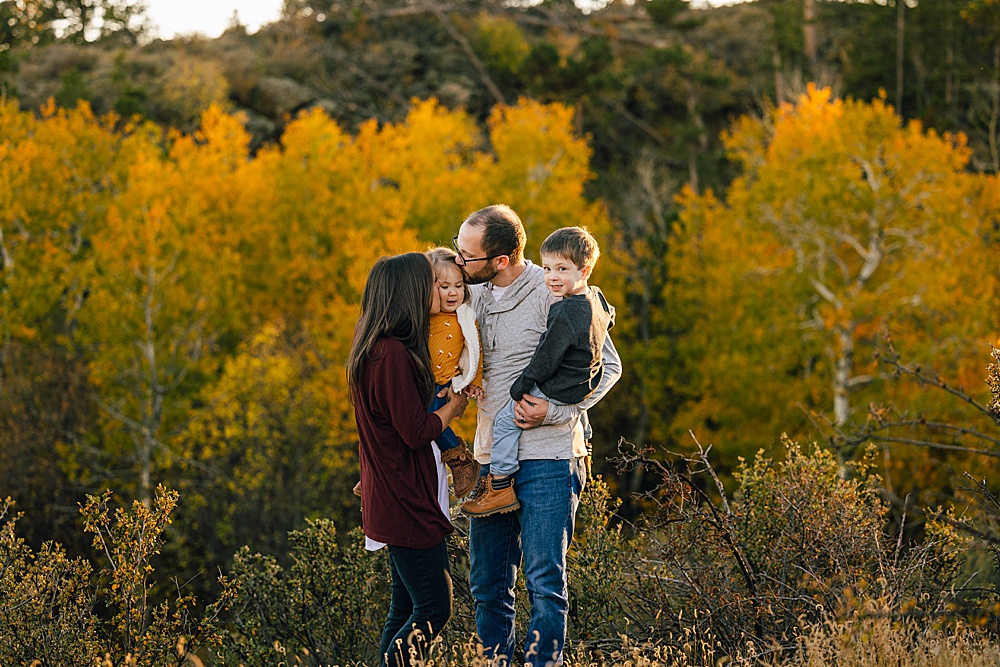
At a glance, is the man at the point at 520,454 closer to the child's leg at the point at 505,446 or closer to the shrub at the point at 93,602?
the child's leg at the point at 505,446

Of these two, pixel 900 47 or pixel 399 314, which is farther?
pixel 900 47

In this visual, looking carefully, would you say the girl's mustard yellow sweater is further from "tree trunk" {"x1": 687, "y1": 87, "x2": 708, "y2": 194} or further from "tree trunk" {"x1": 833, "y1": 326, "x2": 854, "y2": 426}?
"tree trunk" {"x1": 687, "y1": 87, "x2": 708, "y2": 194}

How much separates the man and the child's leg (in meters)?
0.05

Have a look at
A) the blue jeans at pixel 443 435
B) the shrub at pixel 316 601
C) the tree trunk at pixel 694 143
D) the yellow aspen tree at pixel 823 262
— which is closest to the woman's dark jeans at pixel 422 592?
the blue jeans at pixel 443 435

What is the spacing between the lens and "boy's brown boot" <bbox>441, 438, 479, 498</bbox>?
13.1 feet

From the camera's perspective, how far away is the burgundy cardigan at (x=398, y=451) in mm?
3684

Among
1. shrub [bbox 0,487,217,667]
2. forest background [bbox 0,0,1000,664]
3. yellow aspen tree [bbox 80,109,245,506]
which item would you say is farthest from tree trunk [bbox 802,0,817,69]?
shrub [bbox 0,487,217,667]

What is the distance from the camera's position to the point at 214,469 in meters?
20.9

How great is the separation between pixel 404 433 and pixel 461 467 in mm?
449

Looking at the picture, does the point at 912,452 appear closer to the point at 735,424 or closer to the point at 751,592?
the point at 735,424

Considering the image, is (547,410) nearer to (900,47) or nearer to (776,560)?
(776,560)

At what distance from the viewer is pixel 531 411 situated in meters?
3.73

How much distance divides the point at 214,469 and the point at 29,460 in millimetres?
3795

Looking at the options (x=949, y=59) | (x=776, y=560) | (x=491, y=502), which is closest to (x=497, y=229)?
(x=491, y=502)
